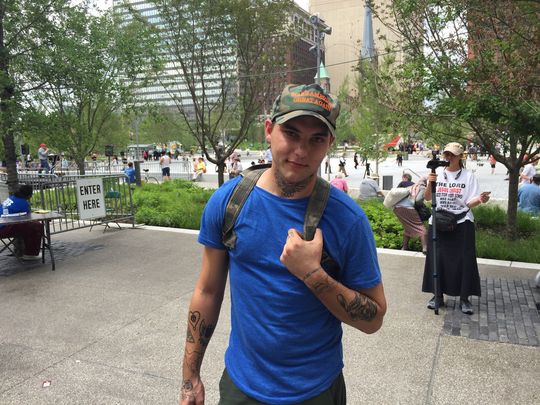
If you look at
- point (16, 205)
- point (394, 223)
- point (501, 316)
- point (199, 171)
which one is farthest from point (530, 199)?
point (199, 171)

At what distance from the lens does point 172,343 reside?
14.8ft

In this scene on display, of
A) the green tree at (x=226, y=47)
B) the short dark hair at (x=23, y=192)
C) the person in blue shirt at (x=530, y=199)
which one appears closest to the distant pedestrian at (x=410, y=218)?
the person in blue shirt at (x=530, y=199)

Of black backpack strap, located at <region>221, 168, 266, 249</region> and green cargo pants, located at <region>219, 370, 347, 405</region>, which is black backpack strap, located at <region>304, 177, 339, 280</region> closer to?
black backpack strap, located at <region>221, 168, 266, 249</region>

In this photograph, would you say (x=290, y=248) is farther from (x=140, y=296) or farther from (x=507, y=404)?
(x=140, y=296)

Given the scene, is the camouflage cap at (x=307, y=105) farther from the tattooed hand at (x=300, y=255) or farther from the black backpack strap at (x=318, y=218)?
the tattooed hand at (x=300, y=255)

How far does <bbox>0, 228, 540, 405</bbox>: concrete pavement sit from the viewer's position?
3652mm

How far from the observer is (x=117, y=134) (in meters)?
45.2

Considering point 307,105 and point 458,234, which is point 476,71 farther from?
point 307,105

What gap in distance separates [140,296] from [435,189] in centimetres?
390

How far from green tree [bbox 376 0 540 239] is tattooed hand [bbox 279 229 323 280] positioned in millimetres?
3993

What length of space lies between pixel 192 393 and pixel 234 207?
0.83 metres

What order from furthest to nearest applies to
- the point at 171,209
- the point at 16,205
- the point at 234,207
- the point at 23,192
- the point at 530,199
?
1. the point at 171,209
2. the point at 530,199
3. the point at 23,192
4. the point at 16,205
5. the point at 234,207

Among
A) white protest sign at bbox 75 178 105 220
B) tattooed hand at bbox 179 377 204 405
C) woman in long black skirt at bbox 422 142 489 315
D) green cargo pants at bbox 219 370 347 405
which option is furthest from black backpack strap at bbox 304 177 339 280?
white protest sign at bbox 75 178 105 220

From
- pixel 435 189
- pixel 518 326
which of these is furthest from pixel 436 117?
pixel 518 326
